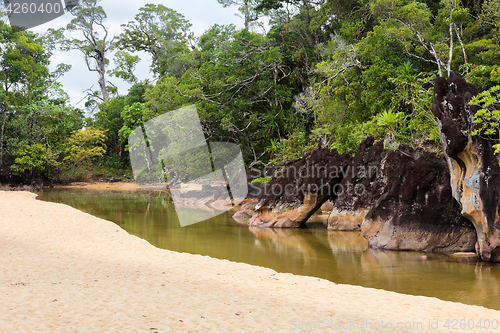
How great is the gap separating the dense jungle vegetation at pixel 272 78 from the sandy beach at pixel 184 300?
425cm

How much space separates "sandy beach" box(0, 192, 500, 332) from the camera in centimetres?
447

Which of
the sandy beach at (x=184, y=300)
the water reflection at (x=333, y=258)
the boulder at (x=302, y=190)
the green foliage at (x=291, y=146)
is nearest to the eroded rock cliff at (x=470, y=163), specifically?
the water reflection at (x=333, y=258)

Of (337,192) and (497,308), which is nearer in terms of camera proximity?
(497,308)

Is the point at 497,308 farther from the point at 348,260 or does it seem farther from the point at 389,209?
the point at 389,209

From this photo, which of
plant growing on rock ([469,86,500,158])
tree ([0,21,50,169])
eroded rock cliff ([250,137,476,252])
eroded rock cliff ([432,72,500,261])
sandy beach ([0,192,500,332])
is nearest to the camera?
sandy beach ([0,192,500,332])

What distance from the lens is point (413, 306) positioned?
5.52 m

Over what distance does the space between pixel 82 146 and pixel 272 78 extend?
2142cm

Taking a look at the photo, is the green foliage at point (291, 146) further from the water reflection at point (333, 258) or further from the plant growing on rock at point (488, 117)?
the plant growing on rock at point (488, 117)

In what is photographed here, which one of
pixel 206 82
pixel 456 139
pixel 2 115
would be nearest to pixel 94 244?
pixel 456 139

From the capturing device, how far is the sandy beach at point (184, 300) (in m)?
4.47

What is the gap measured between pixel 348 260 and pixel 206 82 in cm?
1827

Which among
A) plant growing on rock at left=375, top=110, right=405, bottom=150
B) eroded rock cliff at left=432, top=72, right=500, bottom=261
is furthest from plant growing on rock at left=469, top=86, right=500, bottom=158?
plant growing on rock at left=375, top=110, right=405, bottom=150

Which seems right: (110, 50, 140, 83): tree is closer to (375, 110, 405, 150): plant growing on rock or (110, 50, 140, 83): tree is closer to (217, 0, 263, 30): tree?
(217, 0, 263, 30): tree

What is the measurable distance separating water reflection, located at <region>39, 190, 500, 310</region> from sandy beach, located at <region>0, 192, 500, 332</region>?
945 mm
